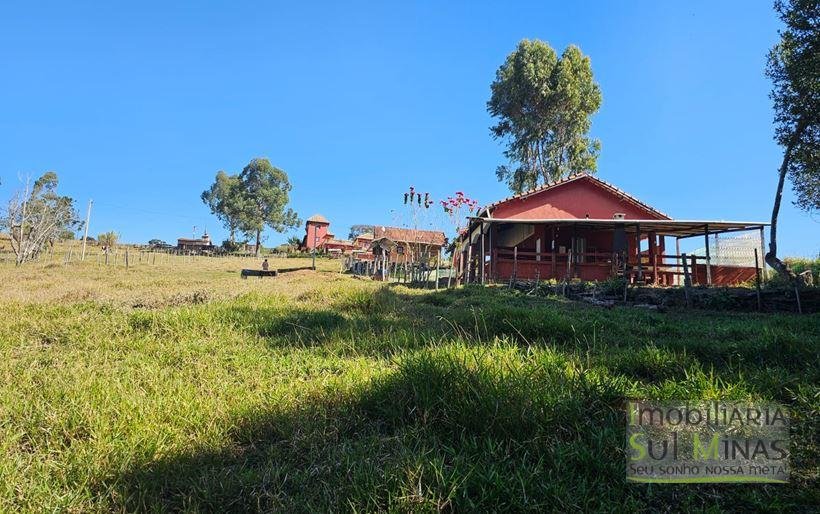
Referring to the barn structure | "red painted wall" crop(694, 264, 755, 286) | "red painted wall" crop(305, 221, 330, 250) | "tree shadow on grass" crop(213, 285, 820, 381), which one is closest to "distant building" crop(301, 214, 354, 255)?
"red painted wall" crop(305, 221, 330, 250)

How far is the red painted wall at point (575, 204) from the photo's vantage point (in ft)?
65.3

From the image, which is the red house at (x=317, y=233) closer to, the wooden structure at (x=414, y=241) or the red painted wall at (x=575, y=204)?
the wooden structure at (x=414, y=241)

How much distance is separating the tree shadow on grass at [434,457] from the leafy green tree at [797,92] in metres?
12.7

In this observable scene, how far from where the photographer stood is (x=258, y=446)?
102 inches

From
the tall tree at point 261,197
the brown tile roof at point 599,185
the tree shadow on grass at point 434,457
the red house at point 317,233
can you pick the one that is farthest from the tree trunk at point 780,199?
the tall tree at point 261,197

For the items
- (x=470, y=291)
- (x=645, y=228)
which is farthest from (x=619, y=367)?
(x=645, y=228)

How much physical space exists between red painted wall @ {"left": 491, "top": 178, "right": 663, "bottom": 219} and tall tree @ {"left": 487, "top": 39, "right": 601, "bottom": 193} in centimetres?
568

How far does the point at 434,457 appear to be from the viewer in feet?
7.38

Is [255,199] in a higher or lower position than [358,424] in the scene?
higher

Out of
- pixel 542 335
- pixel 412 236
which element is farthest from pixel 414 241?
pixel 542 335

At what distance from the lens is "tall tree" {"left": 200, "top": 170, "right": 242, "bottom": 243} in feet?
203

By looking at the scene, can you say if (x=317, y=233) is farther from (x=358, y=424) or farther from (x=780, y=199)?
(x=358, y=424)

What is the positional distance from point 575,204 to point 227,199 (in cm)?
5500

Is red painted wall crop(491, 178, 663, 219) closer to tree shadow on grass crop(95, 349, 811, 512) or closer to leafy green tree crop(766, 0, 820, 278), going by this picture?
leafy green tree crop(766, 0, 820, 278)
